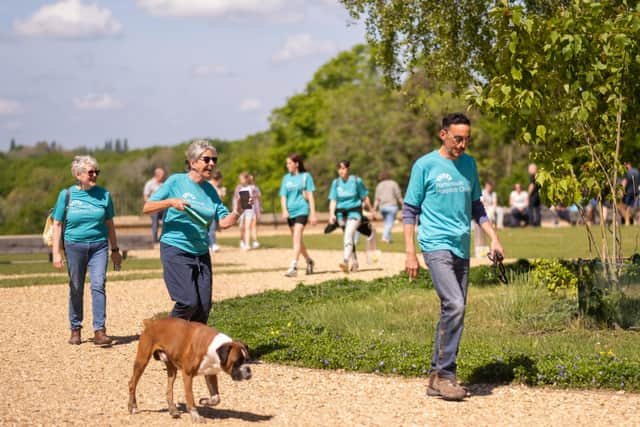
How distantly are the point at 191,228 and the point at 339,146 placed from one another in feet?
151

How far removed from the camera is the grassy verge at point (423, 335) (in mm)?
8055

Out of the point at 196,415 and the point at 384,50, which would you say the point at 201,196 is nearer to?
the point at 196,415

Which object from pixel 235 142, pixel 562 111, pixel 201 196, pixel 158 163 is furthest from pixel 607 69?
pixel 235 142

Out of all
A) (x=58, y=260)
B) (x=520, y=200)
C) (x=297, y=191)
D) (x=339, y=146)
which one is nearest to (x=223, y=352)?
(x=58, y=260)

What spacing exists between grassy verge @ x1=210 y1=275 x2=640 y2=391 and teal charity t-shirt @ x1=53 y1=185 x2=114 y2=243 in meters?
1.68

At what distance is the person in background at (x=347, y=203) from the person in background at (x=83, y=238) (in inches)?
278

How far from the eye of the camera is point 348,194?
17125 mm

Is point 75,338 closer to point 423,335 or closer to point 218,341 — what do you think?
point 423,335

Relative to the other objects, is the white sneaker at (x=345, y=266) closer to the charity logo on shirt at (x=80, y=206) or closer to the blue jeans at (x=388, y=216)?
the charity logo on shirt at (x=80, y=206)

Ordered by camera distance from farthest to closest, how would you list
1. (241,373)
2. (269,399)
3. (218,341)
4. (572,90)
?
(572,90) < (269,399) < (218,341) < (241,373)

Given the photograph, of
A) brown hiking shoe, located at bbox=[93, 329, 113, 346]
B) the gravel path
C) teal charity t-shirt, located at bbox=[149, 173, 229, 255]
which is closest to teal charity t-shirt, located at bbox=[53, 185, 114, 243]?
brown hiking shoe, located at bbox=[93, 329, 113, 346]

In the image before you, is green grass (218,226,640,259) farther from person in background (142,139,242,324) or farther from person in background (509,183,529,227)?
person in background (142,139,242,324)

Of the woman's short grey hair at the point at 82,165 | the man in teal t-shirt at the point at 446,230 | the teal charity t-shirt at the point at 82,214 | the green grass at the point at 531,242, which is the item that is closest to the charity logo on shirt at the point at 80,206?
the teal charity t-shirt at the point at 82,214

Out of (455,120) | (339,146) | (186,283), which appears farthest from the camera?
(339,146)
